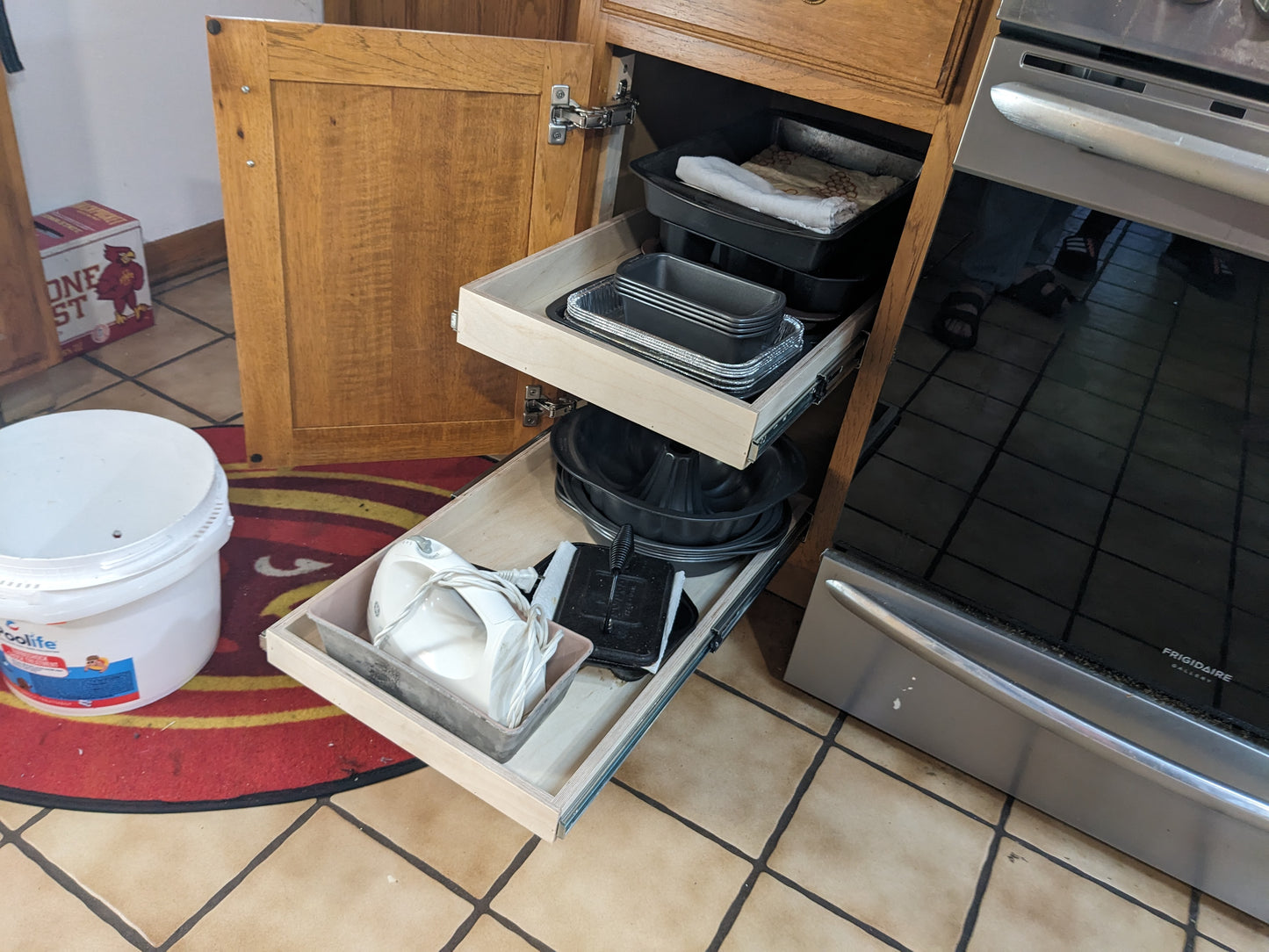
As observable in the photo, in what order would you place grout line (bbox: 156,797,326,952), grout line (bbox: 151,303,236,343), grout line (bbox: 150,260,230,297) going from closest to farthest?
grout line (bbox: 156,797,326,952)
grout line (bbox: 151,303,236,343)
grout line (bbox: 150,260,230,297)

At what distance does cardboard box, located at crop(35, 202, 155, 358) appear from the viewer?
1923mm

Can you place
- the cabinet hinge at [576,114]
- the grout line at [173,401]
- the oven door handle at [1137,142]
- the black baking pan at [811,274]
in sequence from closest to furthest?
the oven door handle at [1137,142]
the black baking pan at [811,274]
the cabinet hinge at [576,114]
the grout line at [173,401]

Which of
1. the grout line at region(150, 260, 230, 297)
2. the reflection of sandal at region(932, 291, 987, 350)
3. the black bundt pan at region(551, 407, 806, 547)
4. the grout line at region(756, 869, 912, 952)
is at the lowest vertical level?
the grout line at region(756, 869, 912, 952)

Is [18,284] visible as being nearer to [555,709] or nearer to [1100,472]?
[555,709]

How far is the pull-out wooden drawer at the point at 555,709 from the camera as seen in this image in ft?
3.12

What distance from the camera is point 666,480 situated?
4.30ft

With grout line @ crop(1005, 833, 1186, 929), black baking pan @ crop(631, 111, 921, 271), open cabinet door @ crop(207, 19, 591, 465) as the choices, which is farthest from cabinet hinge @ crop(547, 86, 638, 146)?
grout line @ crop(1005, 833, 1186, 929)

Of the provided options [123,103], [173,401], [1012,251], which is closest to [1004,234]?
[1012,251]

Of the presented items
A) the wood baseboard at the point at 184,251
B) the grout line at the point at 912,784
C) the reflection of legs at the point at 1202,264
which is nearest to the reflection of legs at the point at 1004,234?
Result: the reflection of legs at the point at 1202,264

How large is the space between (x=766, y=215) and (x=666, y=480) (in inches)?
14.7

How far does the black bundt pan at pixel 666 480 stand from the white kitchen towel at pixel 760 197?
0.34 m

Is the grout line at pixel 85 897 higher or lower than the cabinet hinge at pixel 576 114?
lower

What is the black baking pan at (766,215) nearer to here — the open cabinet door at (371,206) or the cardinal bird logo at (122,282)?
the open cabinet door at (371,206)

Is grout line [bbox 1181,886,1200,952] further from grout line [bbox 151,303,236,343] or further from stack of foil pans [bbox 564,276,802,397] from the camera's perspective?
grout line [bbox 151,303,236,343]
